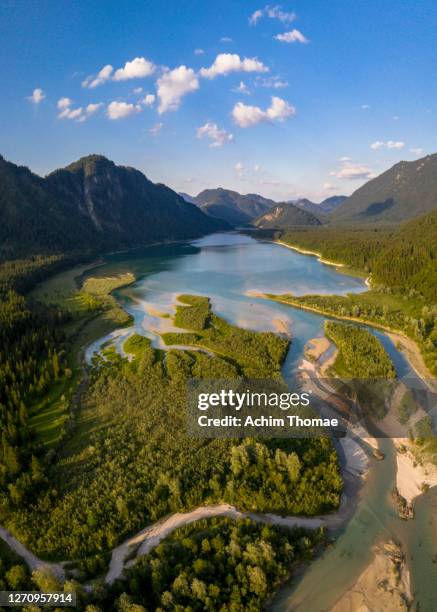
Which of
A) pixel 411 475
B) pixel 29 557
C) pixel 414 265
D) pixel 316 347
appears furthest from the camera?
pixel 414 265

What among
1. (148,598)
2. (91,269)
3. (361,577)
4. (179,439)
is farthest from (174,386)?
(91,269)

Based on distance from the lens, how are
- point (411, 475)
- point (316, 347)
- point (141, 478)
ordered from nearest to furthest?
point (141, 478), point (411, 475), point (316, 347)

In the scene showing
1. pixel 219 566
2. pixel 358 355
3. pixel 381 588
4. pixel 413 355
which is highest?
pixel 358 355

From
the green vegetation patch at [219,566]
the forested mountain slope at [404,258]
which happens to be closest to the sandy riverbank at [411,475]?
the green vegetation patch at [219,566]

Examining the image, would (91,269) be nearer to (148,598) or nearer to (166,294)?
(166,294)

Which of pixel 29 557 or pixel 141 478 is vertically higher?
pixel 141 478

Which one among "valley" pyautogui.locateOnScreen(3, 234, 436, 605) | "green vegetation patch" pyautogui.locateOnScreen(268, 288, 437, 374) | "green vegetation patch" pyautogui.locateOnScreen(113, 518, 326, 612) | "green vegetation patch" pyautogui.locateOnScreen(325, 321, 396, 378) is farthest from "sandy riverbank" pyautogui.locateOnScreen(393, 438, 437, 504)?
"green vegetation patch" pyautogui.locateOnScreen(268, 288, 437, 374)

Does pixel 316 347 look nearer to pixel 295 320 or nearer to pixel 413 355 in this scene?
pixel 295 320

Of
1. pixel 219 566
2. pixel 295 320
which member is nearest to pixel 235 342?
pixel 295 320
